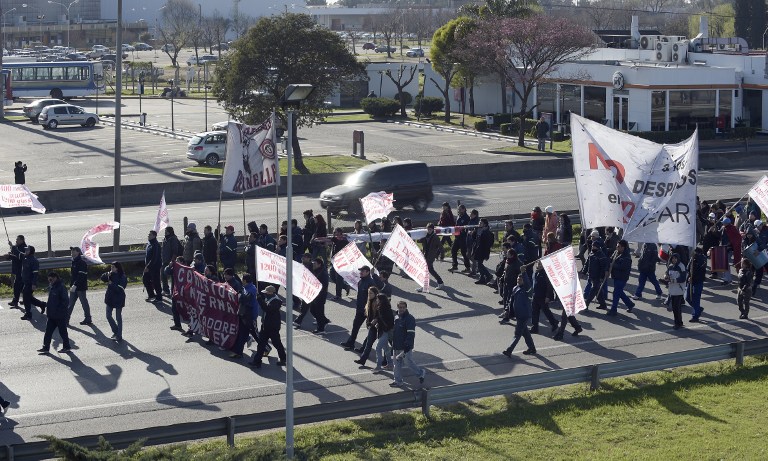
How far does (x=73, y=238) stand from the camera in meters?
28.3

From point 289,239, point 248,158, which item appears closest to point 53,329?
point 289,239

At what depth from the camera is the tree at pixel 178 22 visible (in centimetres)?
11776

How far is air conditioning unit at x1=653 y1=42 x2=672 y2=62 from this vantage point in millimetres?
59812

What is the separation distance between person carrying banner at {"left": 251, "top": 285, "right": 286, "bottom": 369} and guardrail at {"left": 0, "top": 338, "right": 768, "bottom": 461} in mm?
3236

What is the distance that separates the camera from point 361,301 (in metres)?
18.6

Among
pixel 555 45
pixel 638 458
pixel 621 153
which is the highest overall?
pixel 555 45

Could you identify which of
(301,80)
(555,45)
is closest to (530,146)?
(555,45)

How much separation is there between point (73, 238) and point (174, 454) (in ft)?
56.6

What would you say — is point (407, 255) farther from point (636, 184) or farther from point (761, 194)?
point (761, 194)

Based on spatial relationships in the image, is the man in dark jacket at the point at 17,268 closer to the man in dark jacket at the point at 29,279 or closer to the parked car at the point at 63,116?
the man in dark jacket at the point at 29,279

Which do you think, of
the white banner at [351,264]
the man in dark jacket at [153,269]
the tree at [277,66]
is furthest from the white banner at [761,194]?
the tree at [277,66]

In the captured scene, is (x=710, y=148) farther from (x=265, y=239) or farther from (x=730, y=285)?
(x=265, y=239)

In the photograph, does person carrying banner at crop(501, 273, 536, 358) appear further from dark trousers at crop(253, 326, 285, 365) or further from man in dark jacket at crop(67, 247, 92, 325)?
man in dark jacket at crop(67, 247, 92, 325)

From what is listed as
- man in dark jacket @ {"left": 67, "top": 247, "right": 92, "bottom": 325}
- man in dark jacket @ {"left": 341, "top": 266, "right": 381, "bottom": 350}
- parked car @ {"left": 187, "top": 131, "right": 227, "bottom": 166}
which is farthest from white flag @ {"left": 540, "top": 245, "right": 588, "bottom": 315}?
parked car @ {"left": 187, "top": 131, "right": 227, "bottom": 166}
